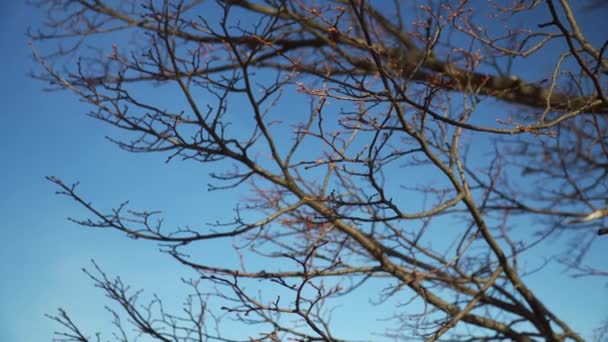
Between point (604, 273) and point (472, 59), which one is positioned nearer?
point (472, 59)

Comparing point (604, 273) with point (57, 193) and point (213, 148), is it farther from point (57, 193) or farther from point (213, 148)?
point (57, 193)

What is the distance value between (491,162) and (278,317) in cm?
247

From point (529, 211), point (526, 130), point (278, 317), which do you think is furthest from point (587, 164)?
point (278, 317)

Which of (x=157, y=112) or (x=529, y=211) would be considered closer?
(x=157, y=112)

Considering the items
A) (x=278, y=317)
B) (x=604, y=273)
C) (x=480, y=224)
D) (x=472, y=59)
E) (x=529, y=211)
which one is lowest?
(x=278, y=317)

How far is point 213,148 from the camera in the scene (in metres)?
3.06

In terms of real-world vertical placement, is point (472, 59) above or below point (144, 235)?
above

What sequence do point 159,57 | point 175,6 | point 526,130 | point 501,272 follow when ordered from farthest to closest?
point 501,272 → point 175,6 → point 159,57 → point 526,130

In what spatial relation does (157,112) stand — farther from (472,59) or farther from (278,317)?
(472,59)

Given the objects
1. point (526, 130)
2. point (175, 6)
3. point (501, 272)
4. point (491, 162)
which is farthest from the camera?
point (491, 162)

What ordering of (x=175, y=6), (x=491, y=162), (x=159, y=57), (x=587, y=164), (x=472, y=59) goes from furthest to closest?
(x=587, y=164), (x=491, y=162), (x=472, y=59), (x=175, y=6), (x=159, y=57)

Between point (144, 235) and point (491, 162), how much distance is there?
3.19 meters

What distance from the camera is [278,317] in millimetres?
3484

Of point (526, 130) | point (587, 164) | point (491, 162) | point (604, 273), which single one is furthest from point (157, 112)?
point (604, 273)
